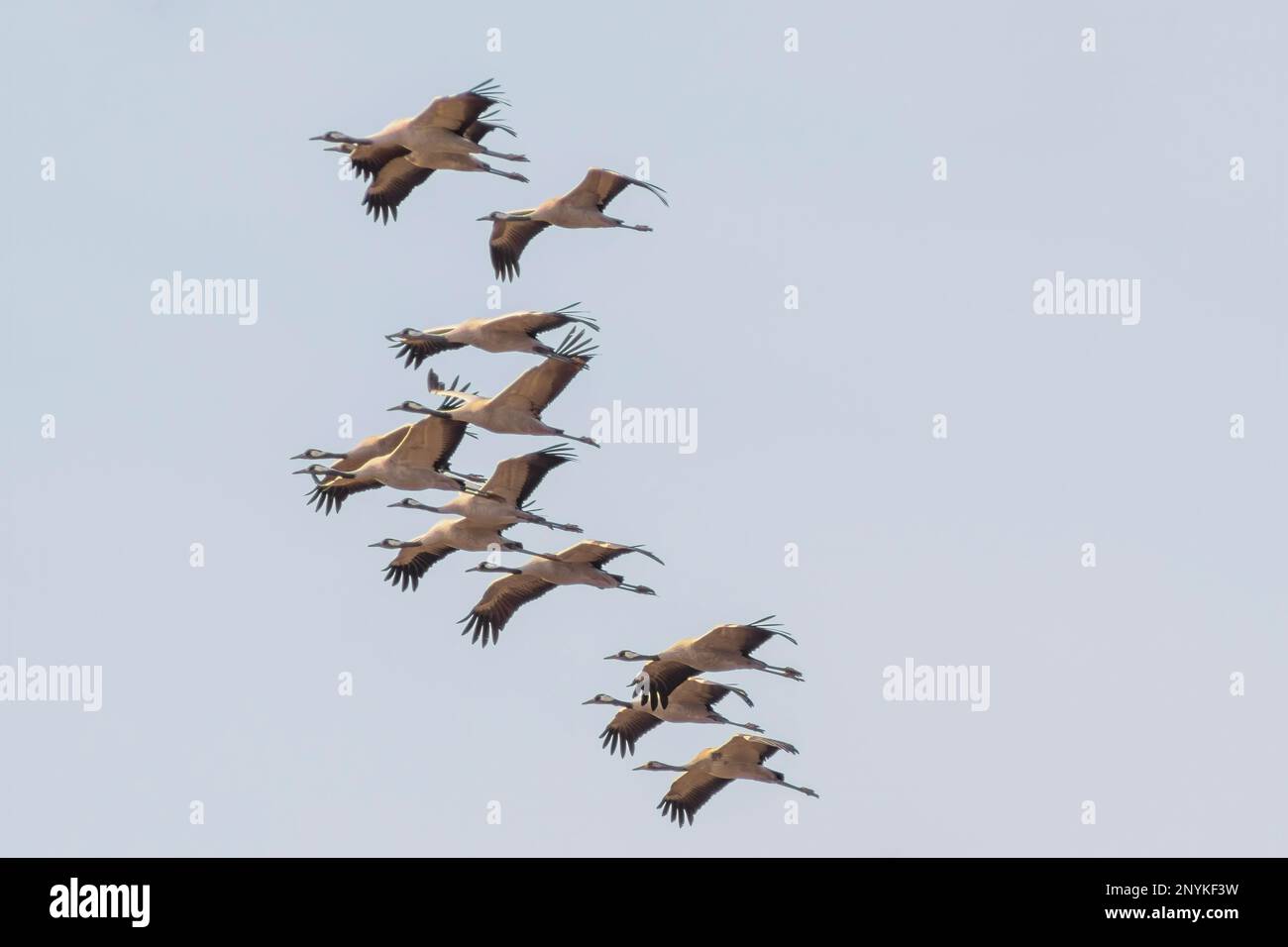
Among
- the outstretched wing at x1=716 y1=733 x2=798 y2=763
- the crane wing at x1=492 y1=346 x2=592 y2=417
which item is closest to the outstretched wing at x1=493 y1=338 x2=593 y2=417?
the crane wing at x1=492 y1=346 x2=592 y2=417

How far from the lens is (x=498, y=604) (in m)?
56.4

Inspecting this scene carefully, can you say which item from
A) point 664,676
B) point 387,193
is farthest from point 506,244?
point 664,676

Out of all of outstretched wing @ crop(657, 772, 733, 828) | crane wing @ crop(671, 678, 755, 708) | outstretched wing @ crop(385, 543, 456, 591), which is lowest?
outstretched wing @ crop(657, 772, 733, 828)

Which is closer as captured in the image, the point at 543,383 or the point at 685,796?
the point at 543,383

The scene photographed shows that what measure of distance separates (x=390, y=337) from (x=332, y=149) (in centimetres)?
355

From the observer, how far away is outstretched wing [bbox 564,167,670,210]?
170 ft

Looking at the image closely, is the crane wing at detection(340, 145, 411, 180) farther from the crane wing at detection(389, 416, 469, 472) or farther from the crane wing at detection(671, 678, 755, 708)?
the crane wing at detection(671, 678, 755, 708)

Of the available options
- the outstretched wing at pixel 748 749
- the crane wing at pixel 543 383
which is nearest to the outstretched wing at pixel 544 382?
the crane wing at pixel 543 383

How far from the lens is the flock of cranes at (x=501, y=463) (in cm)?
5128

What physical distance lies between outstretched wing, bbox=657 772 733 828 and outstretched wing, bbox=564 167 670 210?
40.2 ft

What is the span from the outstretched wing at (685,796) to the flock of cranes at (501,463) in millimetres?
627

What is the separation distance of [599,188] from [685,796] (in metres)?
13.0

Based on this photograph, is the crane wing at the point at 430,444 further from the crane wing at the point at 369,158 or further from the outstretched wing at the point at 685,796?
the outstretched wing at the point at 685,796

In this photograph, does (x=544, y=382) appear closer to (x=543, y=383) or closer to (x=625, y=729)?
(x=543, y=383)
